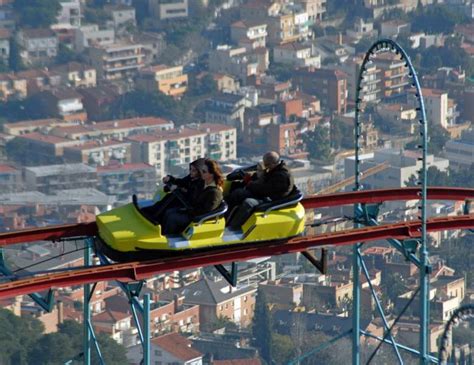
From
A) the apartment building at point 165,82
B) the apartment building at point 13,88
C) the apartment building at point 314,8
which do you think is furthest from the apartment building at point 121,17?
the apartment building at point 13,88

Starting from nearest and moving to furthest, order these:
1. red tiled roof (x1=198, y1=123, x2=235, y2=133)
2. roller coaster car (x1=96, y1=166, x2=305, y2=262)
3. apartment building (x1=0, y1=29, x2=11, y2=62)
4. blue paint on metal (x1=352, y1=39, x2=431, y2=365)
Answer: blue paint on metal (x1=352, y1=39, x2=431, y2=365) < roller coaster car (x1=96, y1=166, x2=305, y2=262) < red tiled roof (x1=198, y1=123, x2=235, y2=133) < apartment building (x1=0, y1=29, x2=11, y2=62)

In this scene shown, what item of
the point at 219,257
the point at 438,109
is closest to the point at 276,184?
the point at 219,257

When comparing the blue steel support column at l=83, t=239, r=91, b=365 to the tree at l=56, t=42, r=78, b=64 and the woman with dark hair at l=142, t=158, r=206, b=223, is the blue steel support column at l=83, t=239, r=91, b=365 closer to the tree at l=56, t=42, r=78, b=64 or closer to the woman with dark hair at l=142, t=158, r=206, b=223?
the woman with dark hair at l=142, t=158, r=206, b=223

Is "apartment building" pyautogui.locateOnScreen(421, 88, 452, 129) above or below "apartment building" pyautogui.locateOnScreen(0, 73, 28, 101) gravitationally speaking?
below

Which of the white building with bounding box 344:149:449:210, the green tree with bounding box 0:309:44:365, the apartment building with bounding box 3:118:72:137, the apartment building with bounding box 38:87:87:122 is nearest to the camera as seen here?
the green tree with bounding box 0:309:44:365

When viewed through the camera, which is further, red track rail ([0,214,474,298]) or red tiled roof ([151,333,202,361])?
red tiled roof ([151,333,202,361])

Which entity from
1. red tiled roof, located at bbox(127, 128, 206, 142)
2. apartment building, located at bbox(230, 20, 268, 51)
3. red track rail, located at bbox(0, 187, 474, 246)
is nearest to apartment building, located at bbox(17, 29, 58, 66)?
apartment building, located at bbox(230, 20, 268, 51)

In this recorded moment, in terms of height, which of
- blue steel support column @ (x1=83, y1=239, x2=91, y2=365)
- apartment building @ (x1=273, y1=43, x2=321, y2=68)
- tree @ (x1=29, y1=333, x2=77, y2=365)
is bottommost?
apartment building @ (x1=273, y1=43, x2=321, y2=68)
